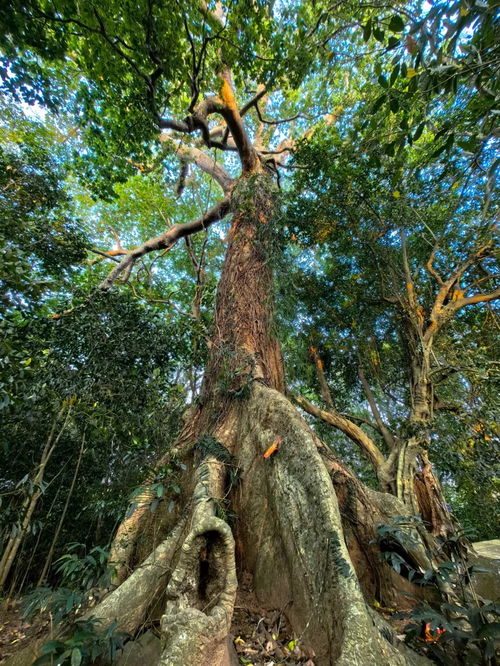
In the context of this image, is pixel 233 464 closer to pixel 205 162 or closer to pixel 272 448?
pixel 272 448

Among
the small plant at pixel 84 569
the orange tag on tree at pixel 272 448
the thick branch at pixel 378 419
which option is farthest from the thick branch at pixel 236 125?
the small plant at pixel 84 569

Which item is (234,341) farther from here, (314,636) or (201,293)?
(314,636)

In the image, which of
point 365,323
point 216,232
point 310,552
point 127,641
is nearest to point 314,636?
point 310,552

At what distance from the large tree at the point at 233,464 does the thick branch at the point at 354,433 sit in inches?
22.2

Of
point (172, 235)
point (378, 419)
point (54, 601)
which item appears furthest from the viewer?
point (172, 235)

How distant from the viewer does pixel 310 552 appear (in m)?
2.13

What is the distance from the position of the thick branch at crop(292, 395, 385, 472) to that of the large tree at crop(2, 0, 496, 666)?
564 millimetres

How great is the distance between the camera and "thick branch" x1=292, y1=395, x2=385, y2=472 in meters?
4.98

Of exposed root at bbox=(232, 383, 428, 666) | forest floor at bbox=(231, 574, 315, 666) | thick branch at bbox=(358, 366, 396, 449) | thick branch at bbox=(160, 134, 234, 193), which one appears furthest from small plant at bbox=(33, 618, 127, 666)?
thick branch at bbox=(160, 134, 234, 193)

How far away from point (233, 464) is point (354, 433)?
3127 millimetres

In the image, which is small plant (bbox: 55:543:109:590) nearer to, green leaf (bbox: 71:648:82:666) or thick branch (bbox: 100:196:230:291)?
green leaf (bbox: 71:648:82:666)

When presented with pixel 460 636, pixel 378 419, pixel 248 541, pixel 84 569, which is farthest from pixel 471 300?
pixel 84 569

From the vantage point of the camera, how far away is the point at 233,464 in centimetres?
311

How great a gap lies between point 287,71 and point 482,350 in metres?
5.40
